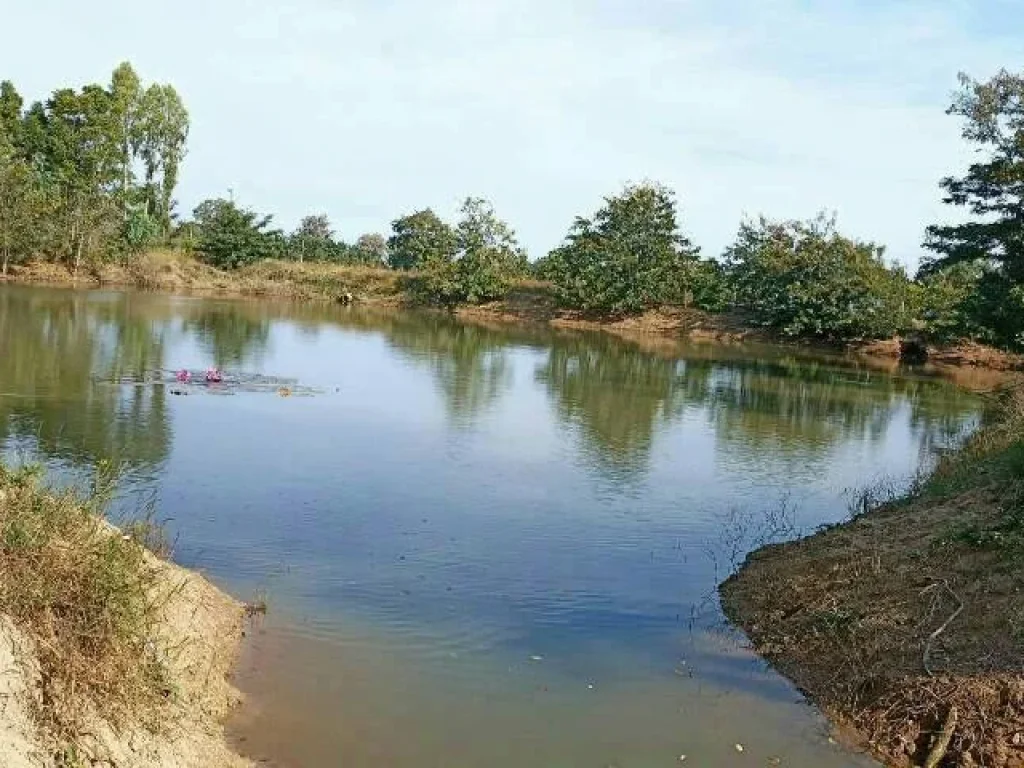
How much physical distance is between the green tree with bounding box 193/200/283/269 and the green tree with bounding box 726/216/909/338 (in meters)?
31.6

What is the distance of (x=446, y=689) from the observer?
727cm

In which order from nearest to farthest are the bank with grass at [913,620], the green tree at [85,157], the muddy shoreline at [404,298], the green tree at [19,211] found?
the bank with grass at [913,620] < the muddy shoreline at [404,298] < the green tree at [19,211] < the green tree at [85,157]

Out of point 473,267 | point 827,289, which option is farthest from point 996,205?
point 473,267

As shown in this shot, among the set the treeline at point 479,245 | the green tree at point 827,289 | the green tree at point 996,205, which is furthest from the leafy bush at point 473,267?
the green tree at point 996,205

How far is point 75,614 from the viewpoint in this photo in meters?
5.30

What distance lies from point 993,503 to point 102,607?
821 centimetres

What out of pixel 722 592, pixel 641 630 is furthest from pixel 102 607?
pixel 722 592

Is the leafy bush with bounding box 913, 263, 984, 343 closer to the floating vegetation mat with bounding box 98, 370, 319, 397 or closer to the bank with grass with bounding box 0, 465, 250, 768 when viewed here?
the floating vegetation mat with bounding box 98, 370, 319, 397

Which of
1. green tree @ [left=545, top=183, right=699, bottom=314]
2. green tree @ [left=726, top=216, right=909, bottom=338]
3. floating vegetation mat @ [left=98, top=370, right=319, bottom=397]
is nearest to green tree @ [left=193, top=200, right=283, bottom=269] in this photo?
green tree @ [left=545, top=183, right=699, bottom=314]

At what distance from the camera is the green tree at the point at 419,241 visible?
60.8 m

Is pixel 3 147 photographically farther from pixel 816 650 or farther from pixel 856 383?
pixel 816 650

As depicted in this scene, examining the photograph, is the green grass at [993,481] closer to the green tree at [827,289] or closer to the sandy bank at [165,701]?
the sandy bank at [165,701]

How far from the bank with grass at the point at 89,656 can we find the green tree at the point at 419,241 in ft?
177

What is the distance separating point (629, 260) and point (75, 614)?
159 ft
